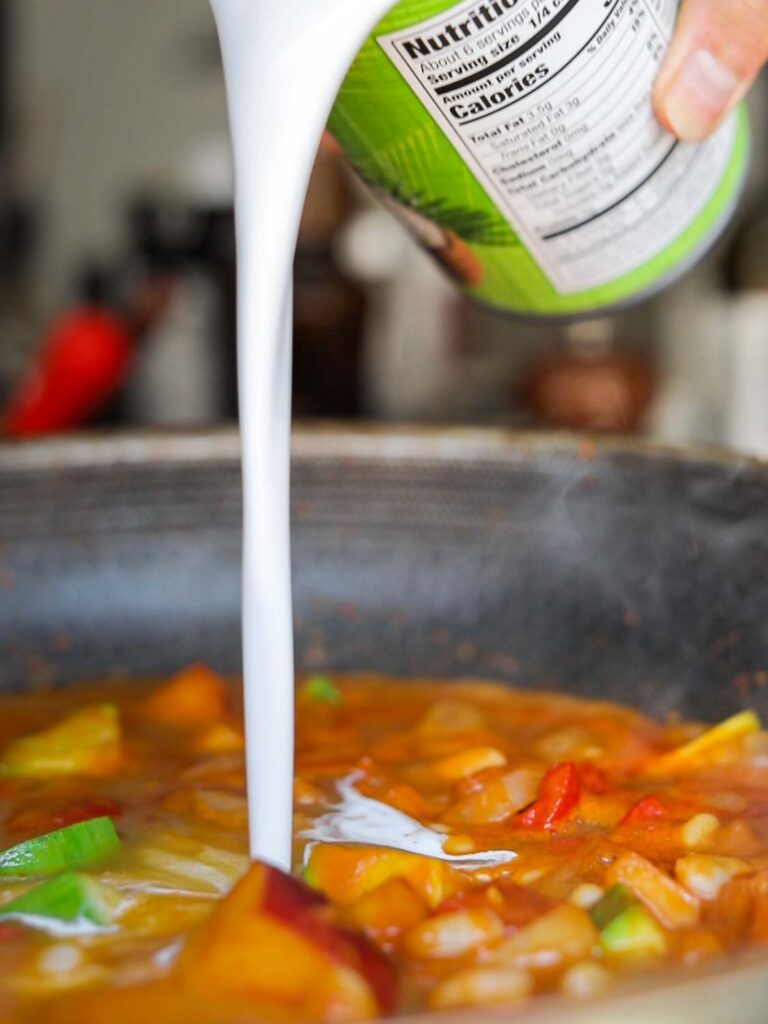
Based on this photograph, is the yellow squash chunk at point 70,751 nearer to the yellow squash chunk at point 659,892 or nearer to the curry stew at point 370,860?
the curry stew at point 370,860

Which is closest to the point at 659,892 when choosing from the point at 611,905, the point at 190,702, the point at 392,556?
the point at 611,905

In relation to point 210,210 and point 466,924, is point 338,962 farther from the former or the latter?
point 210,210

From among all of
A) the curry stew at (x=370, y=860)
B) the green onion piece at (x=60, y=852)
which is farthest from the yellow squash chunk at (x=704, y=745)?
the green onion piece at (x=60, y=852)

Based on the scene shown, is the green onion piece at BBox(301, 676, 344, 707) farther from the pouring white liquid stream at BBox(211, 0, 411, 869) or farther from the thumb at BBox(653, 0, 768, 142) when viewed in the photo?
the thumb at BBox(653, 0, 768, 142)

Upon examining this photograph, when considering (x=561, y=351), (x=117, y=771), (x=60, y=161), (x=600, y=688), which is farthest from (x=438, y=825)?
(x=60, y=161)

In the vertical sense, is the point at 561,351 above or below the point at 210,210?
below
